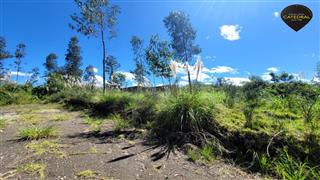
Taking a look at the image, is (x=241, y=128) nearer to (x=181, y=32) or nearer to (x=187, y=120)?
(x=187, y=120)

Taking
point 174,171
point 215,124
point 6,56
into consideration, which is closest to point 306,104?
point 215,124

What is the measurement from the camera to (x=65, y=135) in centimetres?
434

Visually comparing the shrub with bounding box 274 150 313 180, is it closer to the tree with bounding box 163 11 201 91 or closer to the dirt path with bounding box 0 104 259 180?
the dirt path with bounding box 0 104 259 180

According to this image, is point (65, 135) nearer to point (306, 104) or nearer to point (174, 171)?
point (174, 171)

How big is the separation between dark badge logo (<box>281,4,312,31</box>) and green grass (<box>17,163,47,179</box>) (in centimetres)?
352

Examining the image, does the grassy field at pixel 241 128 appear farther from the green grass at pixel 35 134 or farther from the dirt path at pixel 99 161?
the dirt path at pixel 99 161

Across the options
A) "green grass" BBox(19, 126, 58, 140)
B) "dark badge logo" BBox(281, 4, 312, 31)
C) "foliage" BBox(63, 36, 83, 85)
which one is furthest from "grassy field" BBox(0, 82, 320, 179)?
"foliage" BBox(63, 36, 83, 85)

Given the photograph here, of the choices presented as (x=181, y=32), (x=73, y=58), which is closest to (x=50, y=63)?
(x=73, y=58)

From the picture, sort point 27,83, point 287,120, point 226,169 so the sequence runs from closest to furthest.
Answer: point 226,169
point 287,120
point 27,83

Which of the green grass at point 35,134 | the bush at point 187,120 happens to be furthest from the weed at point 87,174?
the green grass at point 35,134

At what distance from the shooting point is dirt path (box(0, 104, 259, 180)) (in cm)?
276

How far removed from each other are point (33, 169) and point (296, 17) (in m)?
3.75

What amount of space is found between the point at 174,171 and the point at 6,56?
34.2m

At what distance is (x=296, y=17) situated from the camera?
3604 millimetres
